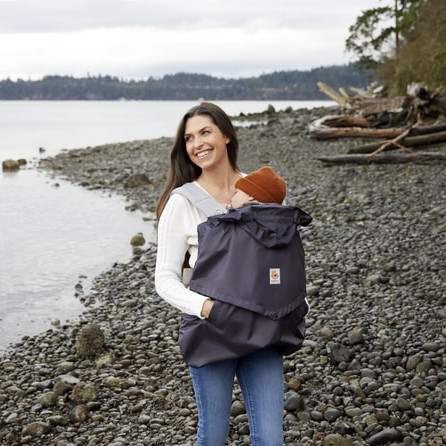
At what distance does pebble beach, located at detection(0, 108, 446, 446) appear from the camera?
5395 millimetres

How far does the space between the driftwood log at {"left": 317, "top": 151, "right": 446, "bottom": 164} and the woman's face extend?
13218mm

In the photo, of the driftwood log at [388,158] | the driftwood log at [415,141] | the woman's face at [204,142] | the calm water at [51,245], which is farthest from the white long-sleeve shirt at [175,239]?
the driftwood log at [415,141]

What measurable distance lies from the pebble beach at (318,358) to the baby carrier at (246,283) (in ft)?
7.49

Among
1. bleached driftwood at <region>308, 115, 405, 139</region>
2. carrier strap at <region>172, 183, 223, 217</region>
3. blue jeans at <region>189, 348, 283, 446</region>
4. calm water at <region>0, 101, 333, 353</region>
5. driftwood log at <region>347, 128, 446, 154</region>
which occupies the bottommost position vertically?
calm water at <region>0, 101, 333, 353</region>

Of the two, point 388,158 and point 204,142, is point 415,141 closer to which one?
point 388,158

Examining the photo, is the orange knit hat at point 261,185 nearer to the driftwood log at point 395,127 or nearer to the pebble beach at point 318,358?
the pebble beach at point 318,358

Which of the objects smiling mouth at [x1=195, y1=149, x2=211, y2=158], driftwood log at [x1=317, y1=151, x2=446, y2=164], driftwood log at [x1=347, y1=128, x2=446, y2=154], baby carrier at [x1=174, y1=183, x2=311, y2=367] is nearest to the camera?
baby carrier at [x1=174, y1=183, x2=311, y2=367]

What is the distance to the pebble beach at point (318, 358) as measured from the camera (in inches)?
212

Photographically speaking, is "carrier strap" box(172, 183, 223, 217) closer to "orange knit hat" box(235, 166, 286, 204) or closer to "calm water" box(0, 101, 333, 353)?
"orange knit hat" box(235, 166, 286, 204)

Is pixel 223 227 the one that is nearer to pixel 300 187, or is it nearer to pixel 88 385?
pixel 88 385

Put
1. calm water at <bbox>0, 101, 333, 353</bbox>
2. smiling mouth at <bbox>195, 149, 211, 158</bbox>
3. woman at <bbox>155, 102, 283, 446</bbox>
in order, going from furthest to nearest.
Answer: calm water at <bbox>0, 101, 333, 353</bbox>, smiling mouth at <bbox>195, 149, 211, 158</bbox>, woman at <bbox>155, 102, 283, 446</bbox>

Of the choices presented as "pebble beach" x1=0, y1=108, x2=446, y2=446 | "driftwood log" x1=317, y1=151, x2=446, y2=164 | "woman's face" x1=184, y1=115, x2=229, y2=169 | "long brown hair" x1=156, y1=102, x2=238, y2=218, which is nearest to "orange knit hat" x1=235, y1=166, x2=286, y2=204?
"woman's face" x1=184, y1=115, x2=229, y2=169

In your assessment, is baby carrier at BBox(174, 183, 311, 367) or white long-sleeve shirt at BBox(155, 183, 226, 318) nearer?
baby carrier at BBox(174, 183, 311, 367)

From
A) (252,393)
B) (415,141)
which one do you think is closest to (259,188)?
(252,393)
